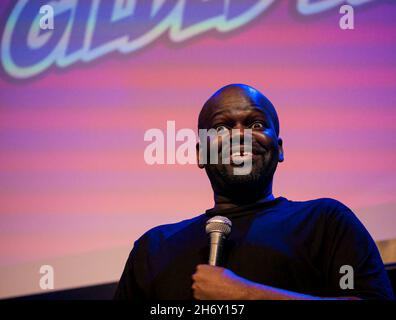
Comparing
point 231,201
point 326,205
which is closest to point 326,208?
point 326,205

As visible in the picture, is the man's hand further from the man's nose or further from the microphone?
the man's nose

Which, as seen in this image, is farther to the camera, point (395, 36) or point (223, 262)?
point (395, 36)

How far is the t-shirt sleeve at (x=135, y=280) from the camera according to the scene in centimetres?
202

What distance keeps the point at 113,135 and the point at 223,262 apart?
1.06m

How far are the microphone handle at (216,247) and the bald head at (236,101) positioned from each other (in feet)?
1.70

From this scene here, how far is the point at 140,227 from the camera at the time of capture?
258cm

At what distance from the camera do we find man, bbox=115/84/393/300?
5.68ft

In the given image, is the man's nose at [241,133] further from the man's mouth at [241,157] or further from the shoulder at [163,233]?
the shoulder at [163,233]

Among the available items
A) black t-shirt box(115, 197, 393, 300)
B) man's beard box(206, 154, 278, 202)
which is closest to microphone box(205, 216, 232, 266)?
black t-shirt box(115, 197, 393, 300)

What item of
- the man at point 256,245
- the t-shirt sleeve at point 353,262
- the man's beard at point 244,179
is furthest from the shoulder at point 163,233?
the t-shirt sleeve at point 353,262

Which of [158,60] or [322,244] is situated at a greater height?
[158,60]
